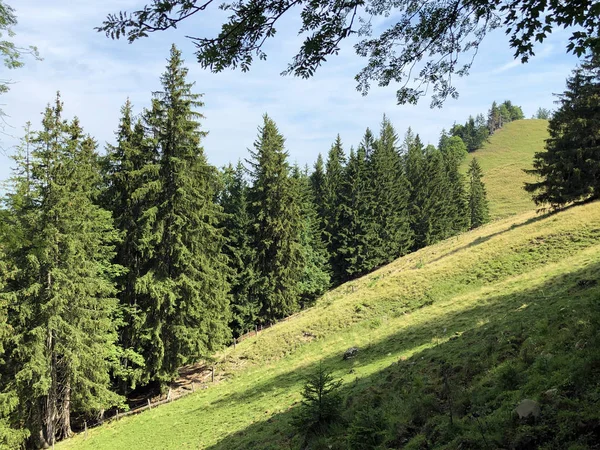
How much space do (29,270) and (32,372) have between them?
14.0 feet

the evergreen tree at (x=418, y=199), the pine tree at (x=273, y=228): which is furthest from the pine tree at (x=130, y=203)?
the evergreen tree at (x=418, y=199)

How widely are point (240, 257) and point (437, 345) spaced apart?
25320mm

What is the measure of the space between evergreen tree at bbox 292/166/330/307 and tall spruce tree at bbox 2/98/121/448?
21.6 m

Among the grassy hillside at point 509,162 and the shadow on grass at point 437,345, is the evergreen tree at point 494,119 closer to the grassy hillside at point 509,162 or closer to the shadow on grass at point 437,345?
the grassy hillside at point 509,162

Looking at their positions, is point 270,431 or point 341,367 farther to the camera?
point 341,367

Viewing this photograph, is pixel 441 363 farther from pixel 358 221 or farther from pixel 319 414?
pixel 358 221

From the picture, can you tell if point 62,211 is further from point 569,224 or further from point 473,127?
point 473,127

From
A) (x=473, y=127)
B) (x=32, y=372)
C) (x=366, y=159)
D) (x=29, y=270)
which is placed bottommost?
(x=32, y=372)

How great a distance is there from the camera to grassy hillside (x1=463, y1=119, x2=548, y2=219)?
267 feet

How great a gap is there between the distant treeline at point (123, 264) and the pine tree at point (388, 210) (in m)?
15.5

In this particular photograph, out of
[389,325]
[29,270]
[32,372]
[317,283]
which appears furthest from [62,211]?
[317,283]

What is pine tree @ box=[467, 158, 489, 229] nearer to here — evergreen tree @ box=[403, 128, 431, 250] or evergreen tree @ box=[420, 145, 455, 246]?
evergreen tree @ box=[420, 145, 455, 246]

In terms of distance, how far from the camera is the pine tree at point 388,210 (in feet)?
155

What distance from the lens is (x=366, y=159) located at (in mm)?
51906
